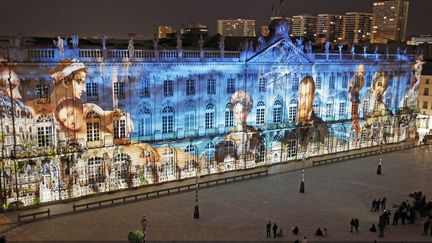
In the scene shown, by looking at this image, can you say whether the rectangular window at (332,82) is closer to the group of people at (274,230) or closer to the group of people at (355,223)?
the group of people at (355,223)

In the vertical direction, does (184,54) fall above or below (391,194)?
above

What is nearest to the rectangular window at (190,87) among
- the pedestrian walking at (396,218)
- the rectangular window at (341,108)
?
the pedestrian walking at (396,218)

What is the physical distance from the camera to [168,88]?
49.7 m

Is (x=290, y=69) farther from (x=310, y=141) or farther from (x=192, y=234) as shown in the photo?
(x=192, y=234)

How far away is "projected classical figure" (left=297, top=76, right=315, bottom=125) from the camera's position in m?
61.0

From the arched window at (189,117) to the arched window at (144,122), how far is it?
15.2ft

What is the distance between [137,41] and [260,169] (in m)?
21.7

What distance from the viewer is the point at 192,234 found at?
36.2 metres

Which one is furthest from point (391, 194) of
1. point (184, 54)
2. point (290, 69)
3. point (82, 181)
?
point (82, 181)

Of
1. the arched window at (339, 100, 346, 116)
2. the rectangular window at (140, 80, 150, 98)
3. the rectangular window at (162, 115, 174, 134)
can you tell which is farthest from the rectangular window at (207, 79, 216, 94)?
the arched window at (339, 100, 346, 116)

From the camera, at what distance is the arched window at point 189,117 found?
51.5 meters

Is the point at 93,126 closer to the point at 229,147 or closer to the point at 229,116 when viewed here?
the point at 229,116

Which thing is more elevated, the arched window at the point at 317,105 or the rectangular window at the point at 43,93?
the rectangular window at the point at 43,93

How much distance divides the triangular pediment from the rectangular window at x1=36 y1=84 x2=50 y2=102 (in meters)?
23.6
